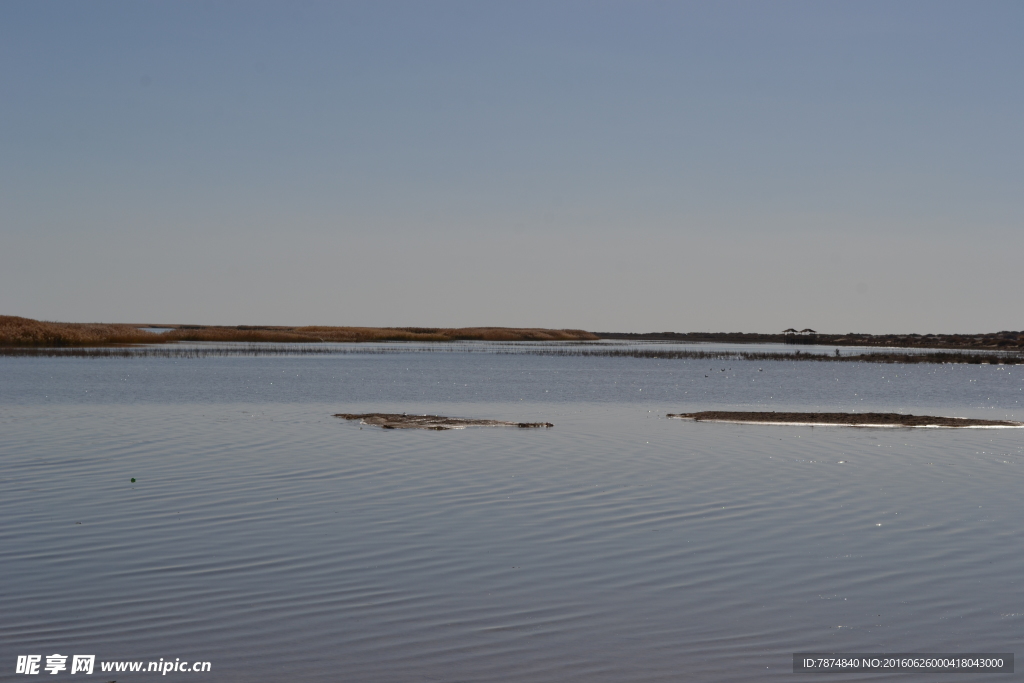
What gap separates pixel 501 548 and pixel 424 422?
18.3 metres

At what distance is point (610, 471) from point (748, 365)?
74882mm

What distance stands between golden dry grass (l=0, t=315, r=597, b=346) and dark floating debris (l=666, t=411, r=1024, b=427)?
89.8m

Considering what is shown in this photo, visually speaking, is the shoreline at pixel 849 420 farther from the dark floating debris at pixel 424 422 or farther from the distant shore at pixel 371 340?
the distant shore at pixel 371 340

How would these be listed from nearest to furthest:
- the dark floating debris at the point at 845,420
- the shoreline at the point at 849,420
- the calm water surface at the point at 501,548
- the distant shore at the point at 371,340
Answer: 1. the calm water surface at the point at 501,548
2. the shoreline at the point at 849,420
3. the dark floating debris at the point at 845,420
4. the distant shore at the point at 371,340

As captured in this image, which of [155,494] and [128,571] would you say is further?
[155,494]

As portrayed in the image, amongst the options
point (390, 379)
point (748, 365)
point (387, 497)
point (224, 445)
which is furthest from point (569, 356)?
point (387, 497)

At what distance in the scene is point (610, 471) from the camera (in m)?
20.5


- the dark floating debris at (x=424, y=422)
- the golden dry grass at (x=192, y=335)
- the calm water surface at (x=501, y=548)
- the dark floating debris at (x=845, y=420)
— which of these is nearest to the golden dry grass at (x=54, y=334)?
the golden dry grass at (x=192, y=335)

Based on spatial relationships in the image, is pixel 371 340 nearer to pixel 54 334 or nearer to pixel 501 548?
pixel 54 334

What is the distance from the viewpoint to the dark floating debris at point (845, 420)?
32.1 m

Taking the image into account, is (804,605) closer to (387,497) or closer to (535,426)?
(387,497)

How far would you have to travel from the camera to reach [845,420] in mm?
32719

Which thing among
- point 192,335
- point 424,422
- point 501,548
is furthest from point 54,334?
point 501,548

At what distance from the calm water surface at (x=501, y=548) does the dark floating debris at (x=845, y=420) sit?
2.34 m
